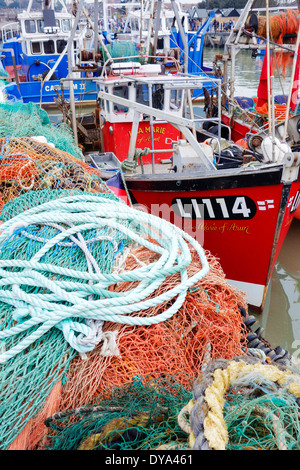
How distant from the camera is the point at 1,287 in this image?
211 cm

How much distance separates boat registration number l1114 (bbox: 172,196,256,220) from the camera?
529cm

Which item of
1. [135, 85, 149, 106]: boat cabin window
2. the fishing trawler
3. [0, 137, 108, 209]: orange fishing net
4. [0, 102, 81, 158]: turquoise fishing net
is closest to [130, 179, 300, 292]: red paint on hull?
the fishing trawler

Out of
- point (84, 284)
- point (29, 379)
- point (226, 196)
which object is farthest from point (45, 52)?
point (29, 379)

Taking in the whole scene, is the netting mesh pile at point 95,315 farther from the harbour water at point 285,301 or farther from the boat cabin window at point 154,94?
the boat cabin window at point 154,94

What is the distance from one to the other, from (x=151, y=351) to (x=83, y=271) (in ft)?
1.76

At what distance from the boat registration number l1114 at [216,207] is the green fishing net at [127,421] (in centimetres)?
370

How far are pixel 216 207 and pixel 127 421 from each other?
410cm

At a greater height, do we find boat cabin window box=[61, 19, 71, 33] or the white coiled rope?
boat cabin window box=[61, 19, 71, 33]

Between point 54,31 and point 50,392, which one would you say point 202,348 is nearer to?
point 50,392

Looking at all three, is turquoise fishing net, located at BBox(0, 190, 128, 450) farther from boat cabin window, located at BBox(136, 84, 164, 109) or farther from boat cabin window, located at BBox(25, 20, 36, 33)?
boat cabin window, located at BBox(25, 20, 36, 33)

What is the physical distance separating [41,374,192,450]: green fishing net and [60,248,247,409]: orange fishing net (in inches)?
3.7

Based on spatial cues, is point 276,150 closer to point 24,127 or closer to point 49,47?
point 24,127

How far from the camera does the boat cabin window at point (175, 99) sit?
8086 millimetres

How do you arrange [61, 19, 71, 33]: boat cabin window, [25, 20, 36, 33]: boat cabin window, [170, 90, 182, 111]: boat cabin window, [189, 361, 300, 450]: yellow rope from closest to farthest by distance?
[189, 361, 300, 450]: yellow rope
[170, 90, 182, 111]: boat cabin window
[25, 20, 36, 33]: boat cabin window
[61, 19, 71, 33]: boat cabin window
